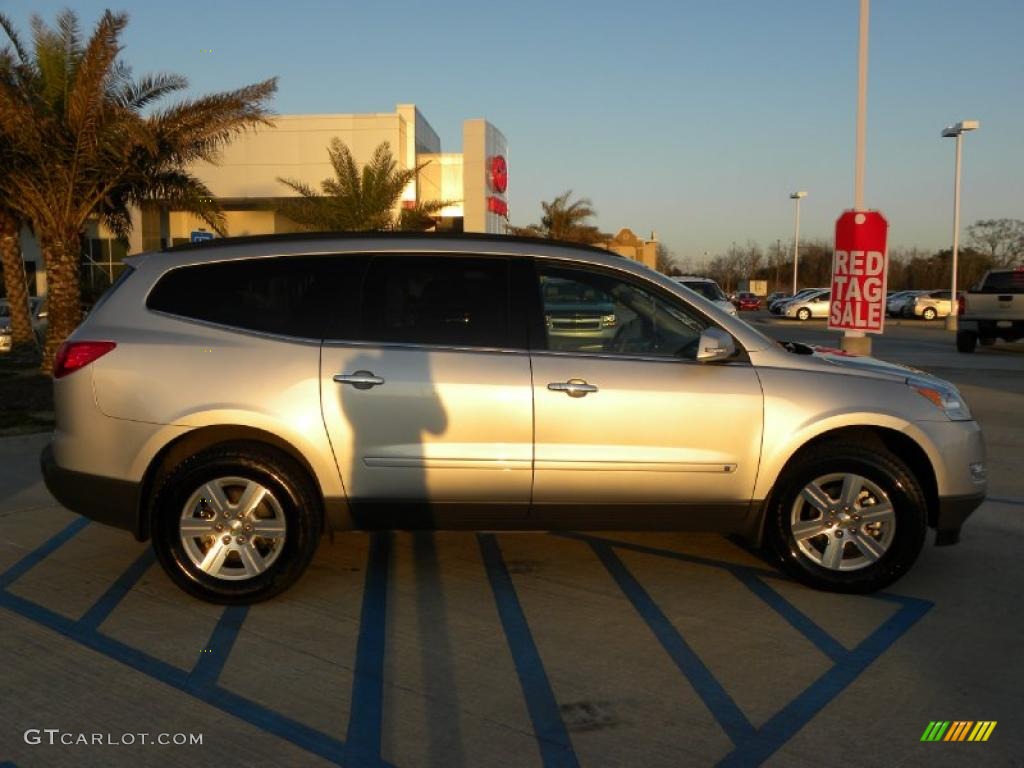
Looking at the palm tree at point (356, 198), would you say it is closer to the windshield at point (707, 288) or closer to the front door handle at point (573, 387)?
the windshield at point (707, 288)

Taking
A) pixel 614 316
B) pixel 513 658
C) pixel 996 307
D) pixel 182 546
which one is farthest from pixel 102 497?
pixel 996 307

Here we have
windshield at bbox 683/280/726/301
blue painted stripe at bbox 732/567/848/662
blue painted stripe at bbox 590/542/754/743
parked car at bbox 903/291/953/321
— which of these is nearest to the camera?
blue painted stripe at bbox 590/542/754/743

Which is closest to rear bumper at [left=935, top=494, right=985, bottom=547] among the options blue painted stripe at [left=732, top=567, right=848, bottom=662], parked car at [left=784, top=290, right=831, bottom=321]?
blue painted stripe at [left=732, top=567, right=848, bottom=662]

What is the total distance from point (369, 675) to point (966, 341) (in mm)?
23003

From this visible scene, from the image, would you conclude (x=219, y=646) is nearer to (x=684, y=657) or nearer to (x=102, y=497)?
(x=102, y=497)

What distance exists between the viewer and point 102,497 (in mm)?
5180

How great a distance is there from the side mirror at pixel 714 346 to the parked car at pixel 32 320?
18.8m

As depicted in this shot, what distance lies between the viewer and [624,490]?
5172 mm

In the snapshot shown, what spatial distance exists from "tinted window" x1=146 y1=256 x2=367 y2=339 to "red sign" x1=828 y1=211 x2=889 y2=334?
29.7 feet

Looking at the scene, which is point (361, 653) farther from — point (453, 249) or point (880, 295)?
point (880, 295)

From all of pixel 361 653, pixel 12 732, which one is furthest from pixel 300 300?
pixel 12 732

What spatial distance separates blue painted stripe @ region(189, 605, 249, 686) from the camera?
4.27m

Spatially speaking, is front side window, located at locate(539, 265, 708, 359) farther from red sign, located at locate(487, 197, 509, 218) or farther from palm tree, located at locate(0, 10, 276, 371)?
red sign, located at locate(487, 197, 509, 218)

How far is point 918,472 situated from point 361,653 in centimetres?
Result: 317
